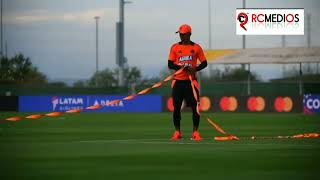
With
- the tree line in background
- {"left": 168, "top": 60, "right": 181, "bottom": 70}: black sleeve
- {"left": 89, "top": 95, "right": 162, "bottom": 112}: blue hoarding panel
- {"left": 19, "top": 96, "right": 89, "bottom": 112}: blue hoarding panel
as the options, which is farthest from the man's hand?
{"left": 19, "top": 96, "right": 89, "bottom": 112}: blue hoarding panel

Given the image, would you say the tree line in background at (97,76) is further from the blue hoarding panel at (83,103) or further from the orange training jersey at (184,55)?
the orange training jersey at (184,55)

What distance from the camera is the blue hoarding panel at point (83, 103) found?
142 feet

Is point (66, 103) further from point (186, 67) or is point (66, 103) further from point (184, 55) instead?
point (186, 67)

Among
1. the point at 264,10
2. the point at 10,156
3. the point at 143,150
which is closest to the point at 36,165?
the point at 10,156

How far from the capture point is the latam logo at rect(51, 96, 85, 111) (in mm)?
44312

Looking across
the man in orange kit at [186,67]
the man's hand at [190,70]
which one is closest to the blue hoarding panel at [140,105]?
the man in orange kit at [186,67]

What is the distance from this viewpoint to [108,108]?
43750 mm

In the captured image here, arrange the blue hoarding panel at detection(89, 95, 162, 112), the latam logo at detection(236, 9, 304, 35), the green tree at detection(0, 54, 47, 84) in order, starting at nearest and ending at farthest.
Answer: the green tree at detection(0, 54, 47, 84) → the latam logo at detection(236, 9, 304, 35) → the blue hoarding panel at detection(89, 95, 162, 112)

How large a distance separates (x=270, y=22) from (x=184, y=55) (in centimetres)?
3108

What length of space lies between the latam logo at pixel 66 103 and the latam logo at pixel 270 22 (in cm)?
993

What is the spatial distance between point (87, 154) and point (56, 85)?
35.7 m

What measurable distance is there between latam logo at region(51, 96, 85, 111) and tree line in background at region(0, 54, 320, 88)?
127cm

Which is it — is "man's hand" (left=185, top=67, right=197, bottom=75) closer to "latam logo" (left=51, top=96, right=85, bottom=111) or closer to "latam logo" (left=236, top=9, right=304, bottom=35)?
"latam logo" (left=236, top=9, right=304, bottom=35)

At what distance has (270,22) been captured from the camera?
44625 mm
